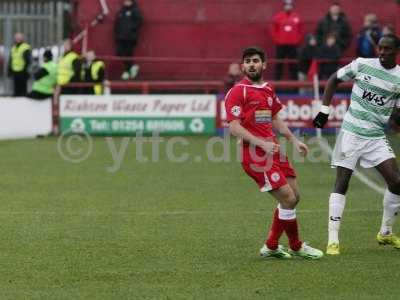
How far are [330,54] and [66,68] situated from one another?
6046 mm

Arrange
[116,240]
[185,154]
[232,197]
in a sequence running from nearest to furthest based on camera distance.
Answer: [116,240] < [232,197] < [185,154]

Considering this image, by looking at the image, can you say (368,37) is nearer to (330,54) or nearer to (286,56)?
(330,54)

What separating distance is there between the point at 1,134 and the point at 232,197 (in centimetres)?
1048

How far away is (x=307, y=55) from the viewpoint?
2589 cm

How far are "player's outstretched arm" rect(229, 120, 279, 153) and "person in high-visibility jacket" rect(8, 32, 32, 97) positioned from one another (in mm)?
16247

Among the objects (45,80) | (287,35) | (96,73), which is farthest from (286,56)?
(45,80)

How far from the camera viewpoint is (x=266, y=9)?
28.1 metres

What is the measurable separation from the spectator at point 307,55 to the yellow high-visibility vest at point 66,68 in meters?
5.28

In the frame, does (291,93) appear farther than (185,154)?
Yes

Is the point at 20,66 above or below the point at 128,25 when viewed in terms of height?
below

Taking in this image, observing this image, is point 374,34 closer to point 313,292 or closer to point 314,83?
point 314,83

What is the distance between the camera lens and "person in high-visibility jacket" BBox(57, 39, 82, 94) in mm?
24609

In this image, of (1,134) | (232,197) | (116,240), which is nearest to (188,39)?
(1,134)

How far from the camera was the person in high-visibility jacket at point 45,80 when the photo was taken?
24.0 metres
